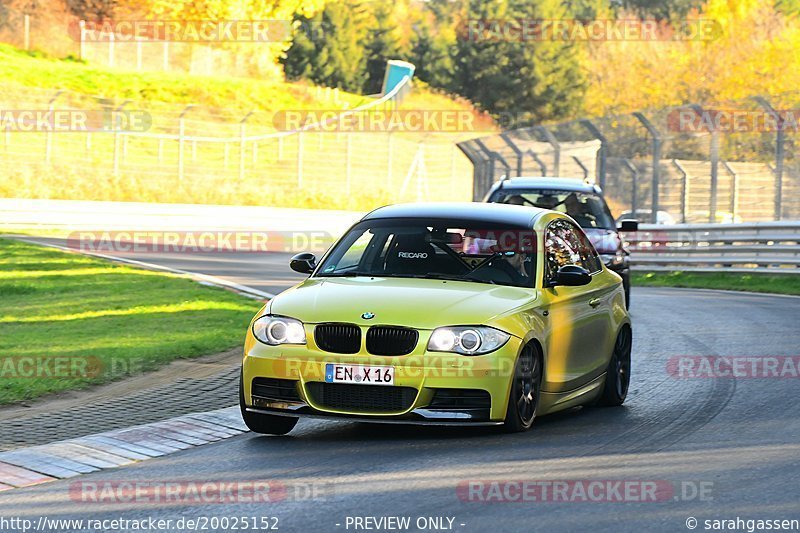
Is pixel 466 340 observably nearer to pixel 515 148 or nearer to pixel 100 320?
pixel 100 320

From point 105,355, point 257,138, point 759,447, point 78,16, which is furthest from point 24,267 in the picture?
point 78,16

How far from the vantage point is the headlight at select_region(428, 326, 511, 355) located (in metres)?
8.63

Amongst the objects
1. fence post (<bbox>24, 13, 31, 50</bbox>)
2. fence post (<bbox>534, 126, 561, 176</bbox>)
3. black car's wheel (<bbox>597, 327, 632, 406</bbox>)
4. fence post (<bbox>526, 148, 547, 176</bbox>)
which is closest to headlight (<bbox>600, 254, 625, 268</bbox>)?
black car's wheel (<bbox>597, 327, 632, 406</bbox>)

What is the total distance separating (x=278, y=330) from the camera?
890cm

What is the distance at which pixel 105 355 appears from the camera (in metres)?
12.9

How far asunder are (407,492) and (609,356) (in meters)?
3.69

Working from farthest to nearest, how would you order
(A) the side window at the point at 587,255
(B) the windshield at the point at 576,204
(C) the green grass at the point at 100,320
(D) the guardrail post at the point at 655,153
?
(D) the guardrail post at the point at 655,153, (B) the windshield at the point at 576,204, (C) the green grass at the point at 100,320, (A) the side window at the point at 587,255

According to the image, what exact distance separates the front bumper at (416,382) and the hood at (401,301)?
0.21m

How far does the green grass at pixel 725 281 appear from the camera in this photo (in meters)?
25.0

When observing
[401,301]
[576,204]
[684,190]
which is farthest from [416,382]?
[684,190]

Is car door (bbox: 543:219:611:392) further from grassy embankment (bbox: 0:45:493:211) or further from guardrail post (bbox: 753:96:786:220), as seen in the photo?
grassy embankment (bbox: 0:45:493:211)

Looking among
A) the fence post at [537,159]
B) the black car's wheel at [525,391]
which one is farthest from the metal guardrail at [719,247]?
the black car's wheel at [525,391]

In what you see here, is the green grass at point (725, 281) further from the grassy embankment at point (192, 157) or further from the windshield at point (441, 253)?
the grassy embankment at point (192, 157)

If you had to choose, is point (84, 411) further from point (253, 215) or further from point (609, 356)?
point (253, 215)
